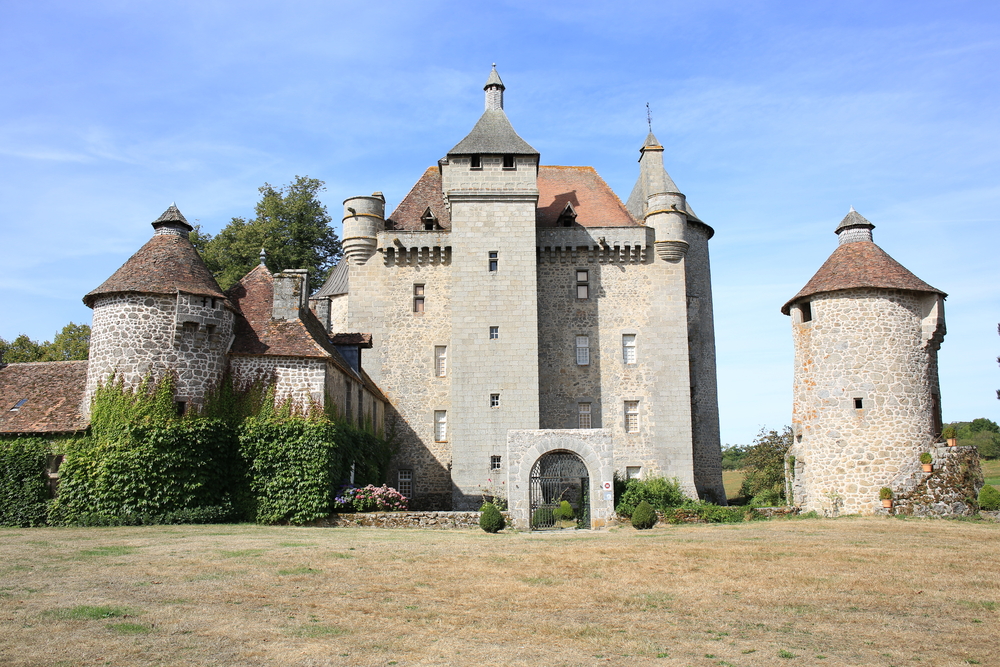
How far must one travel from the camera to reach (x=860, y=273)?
26.5m

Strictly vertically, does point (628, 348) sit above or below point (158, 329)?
above

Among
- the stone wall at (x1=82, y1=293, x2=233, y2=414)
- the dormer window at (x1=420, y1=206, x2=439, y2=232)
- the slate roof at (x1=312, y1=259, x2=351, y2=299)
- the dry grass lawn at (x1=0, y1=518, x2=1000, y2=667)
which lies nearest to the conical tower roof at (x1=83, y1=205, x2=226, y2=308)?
the stone wall at (x1=82, y1=293, x2=233, y2=414)

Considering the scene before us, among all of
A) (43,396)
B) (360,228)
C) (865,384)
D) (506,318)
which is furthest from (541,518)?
(43,396)

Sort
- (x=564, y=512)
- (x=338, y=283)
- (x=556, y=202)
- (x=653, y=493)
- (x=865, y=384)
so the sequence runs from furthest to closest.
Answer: (x=338, y=283), (x=556, y=202), (x=564, y=512), (x=653, y=493), (x=865, y=384)

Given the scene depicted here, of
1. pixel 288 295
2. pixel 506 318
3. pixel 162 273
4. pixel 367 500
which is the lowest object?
pixel 367 500

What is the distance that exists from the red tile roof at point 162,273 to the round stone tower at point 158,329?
1.1 inches

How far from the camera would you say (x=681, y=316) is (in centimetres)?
3334

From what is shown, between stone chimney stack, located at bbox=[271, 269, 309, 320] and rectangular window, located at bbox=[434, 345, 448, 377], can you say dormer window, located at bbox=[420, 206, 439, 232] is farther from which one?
stone chimney stack, located at bbox=[271, 269, 309, 320]

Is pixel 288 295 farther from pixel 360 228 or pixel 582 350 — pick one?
pixel 582 350

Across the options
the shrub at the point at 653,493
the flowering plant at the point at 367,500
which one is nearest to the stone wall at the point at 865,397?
the shrub at the point at 653,493

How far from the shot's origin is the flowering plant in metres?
23.6

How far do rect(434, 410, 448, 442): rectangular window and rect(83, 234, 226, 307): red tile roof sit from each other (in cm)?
1194

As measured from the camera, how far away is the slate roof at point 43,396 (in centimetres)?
2214

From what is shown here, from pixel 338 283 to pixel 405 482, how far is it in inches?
426
